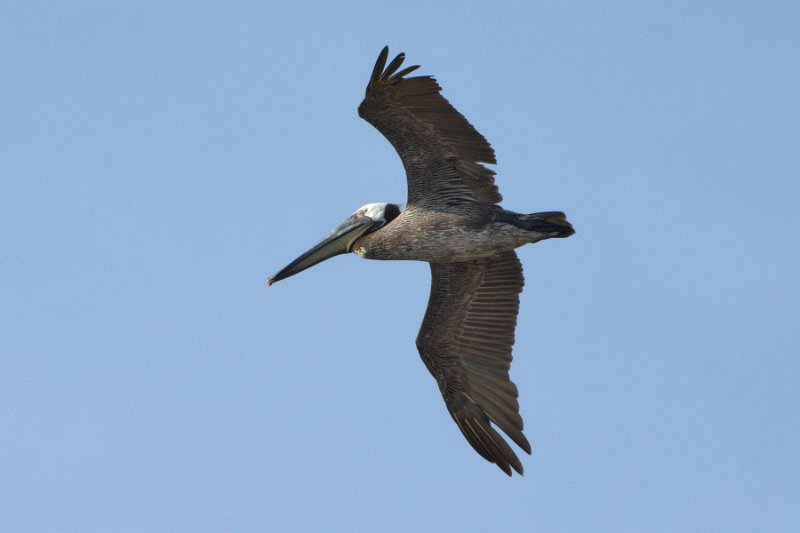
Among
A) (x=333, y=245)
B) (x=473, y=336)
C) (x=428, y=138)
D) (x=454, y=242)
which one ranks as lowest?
(x=473, y=336)

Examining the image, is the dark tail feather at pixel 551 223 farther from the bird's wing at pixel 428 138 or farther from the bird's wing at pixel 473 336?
the bird's wing at pixel 473 336

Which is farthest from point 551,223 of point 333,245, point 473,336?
point 333,245

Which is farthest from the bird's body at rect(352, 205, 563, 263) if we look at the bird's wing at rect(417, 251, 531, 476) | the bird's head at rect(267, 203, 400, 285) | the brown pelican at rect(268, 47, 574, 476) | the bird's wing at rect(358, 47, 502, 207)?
the bird's head at rect(267, 203, 400, 285)

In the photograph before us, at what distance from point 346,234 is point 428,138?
1804mm

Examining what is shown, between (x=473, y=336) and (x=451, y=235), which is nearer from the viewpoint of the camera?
(x=451, y=235)

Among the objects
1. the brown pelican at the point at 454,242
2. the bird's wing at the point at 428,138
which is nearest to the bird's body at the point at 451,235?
the brown pelican at the point at 454,242

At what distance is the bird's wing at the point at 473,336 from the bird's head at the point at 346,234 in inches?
33.0

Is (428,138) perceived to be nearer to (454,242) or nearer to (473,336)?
(454,242)

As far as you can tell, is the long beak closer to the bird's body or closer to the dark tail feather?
the bird's body

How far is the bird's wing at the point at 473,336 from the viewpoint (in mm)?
14289

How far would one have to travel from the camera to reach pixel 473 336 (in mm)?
14672

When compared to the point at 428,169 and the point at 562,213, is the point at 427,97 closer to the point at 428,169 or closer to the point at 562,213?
the point at 428,169

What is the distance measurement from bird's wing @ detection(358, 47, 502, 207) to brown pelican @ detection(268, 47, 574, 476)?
0.01 m

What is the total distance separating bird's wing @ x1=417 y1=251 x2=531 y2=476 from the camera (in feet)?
46.9
